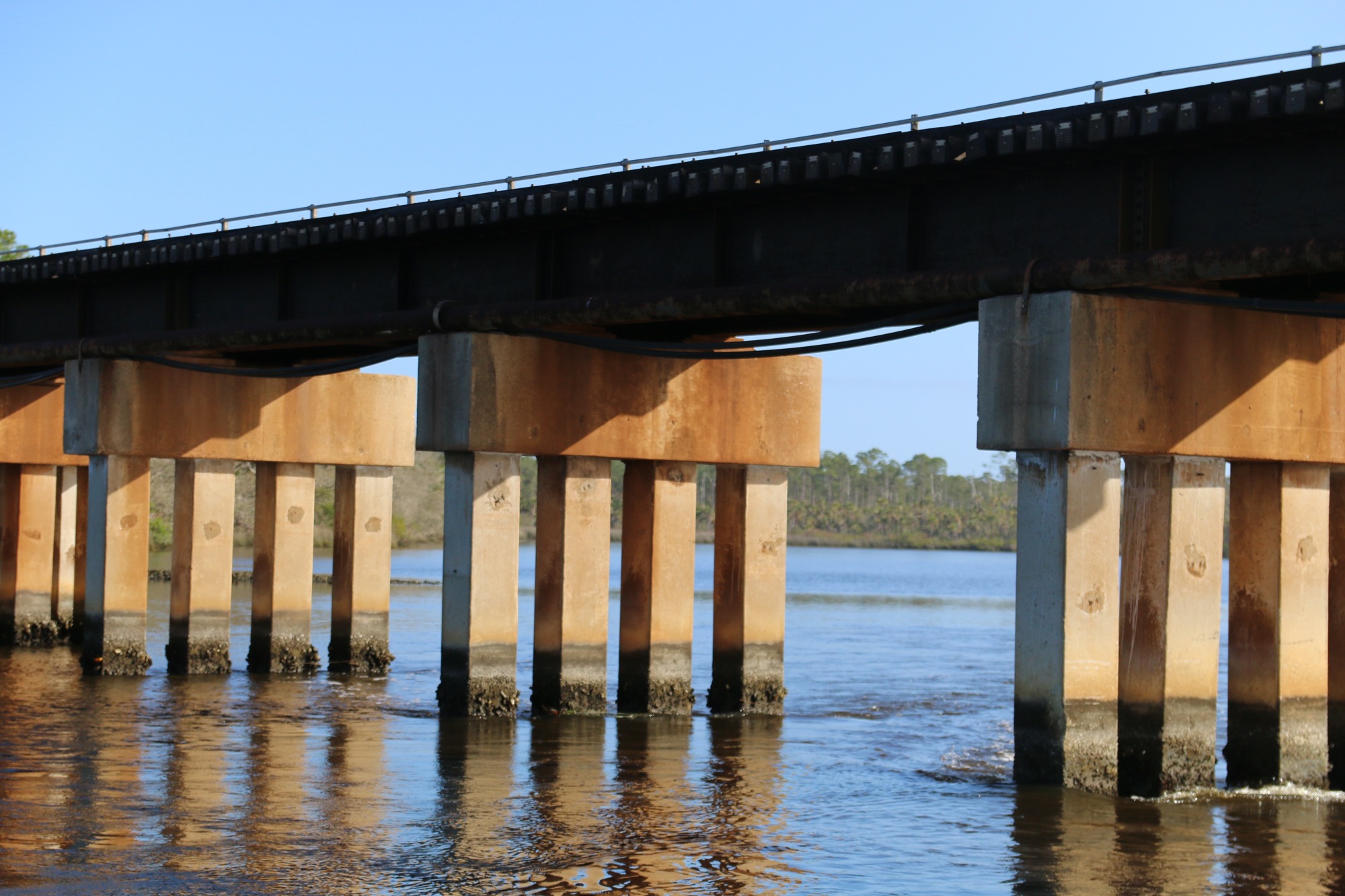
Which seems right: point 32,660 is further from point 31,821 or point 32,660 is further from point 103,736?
point 31,821

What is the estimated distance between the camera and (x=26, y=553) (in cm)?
3625

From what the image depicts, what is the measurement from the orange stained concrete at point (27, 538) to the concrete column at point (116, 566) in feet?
25.9

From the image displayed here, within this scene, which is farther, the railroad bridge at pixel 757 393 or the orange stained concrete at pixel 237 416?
the orange stained concrete at pixel 237 416

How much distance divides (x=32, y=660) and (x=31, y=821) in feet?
59.9

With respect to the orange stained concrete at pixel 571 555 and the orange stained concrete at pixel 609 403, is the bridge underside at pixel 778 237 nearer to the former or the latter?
the orange stained concrete at pixel 609 403

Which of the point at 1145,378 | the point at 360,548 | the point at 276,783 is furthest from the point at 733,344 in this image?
the point at 360,548

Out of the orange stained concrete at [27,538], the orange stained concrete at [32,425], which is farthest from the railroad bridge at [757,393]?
the orange stained concrete at [27,538]

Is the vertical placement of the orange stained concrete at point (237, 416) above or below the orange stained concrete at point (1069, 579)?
above

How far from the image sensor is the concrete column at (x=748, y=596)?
2459 cm

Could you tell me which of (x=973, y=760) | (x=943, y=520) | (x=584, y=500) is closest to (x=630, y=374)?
(x=584, y=500)

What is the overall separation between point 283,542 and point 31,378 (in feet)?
19.8

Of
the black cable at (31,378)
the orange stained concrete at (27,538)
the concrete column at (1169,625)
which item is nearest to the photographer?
the concrete column at (1169,625)

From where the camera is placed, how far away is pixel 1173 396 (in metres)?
17.3

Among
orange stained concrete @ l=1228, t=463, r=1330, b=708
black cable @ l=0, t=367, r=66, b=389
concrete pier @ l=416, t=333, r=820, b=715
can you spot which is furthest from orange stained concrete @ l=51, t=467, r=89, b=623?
orange stained concrete @ l=1228, t=463, r=1330, b=708
